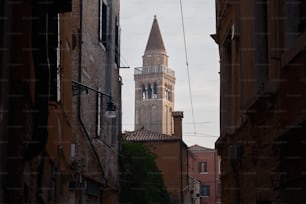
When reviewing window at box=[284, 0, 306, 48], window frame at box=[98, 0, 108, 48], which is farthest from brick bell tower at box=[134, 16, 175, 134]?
window at box=[284, 0, 306, 48]

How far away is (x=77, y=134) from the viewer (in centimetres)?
1700

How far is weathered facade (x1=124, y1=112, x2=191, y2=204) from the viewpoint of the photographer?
42.5 m

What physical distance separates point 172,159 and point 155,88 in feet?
209

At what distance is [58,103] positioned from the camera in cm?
1120

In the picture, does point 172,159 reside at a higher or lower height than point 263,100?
lower

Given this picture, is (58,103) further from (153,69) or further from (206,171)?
(153,69)

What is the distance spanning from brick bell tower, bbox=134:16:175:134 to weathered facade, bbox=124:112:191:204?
182 feet

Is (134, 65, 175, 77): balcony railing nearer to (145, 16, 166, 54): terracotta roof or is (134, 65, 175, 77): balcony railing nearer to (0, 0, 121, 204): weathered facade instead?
(145, 16, 166, 54): terracotta roof

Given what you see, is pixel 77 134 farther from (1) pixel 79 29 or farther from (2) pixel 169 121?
(2) pixel 169 121

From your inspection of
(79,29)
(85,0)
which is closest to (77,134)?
(79,29)

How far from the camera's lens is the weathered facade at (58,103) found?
6.86 metres

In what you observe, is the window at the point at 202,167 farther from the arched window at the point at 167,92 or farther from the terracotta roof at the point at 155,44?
the arched window at the point at 167,92

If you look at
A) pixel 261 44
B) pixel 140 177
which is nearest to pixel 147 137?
pixel 140 177

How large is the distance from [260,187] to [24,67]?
390 centimetres
